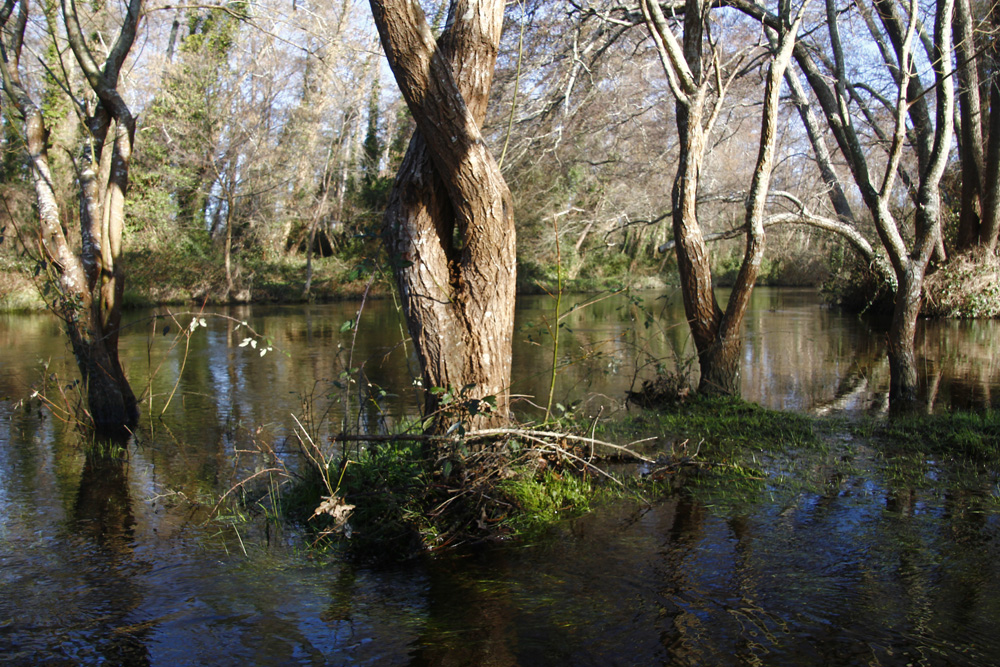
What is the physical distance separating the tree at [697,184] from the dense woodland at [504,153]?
0.11ft

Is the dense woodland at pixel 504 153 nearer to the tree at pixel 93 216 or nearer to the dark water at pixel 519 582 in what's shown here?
the tree at pixel 93 216

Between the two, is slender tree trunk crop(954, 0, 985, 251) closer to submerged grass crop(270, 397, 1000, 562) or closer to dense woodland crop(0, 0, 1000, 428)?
dense woodland crop(0, 0, 1000, 428)

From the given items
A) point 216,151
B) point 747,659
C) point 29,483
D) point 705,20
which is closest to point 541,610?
point 747,659

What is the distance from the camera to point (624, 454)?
232 inches

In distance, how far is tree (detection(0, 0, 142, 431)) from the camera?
25.7 feet

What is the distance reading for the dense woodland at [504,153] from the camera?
5.25m

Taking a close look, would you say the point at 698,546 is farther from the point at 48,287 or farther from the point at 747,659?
the point at 48,287

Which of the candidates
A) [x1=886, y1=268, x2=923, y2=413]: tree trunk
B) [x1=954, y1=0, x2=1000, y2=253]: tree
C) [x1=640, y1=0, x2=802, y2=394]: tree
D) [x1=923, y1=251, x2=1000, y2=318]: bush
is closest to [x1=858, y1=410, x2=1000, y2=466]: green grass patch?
[x1=886, y1=268, x2=923, y2=413]: tree trunk

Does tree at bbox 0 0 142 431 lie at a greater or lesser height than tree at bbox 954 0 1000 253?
lesser

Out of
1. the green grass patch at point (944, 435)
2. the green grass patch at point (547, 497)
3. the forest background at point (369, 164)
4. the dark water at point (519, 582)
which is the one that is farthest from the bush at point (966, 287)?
the green grass patch at point (547, 497)

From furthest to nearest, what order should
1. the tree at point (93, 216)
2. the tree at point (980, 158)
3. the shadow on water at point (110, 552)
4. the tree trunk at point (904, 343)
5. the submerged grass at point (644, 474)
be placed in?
the tree at point (980, 158) → the tree trunk at point (904, 343) → the tree at point (93, 216) → the submerged grass at point (644, 474) → the shadow on water at point (110, 552)

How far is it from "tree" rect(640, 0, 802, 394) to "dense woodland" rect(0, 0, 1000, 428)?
3 centimetres

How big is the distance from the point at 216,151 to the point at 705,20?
818 inches

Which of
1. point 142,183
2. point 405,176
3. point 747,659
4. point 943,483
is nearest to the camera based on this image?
point 747,659
